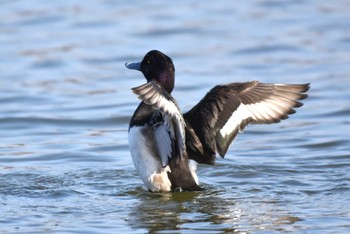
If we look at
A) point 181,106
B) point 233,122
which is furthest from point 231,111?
point 181,106

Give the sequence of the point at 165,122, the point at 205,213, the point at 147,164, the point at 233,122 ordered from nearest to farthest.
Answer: the point at 205,213
the point at 165,122
the point at 147,164
the point at 233,122

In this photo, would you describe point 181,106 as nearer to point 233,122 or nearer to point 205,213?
point 233,122

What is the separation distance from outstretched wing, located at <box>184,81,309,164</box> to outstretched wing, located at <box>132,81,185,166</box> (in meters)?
0.18

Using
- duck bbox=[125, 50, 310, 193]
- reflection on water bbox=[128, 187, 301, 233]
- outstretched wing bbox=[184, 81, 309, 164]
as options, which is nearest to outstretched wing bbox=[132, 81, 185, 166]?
duck bbox=[125, 50, 310, 193]

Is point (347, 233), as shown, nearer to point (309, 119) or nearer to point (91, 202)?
point (91, 202)

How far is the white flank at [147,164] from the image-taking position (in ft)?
25.5

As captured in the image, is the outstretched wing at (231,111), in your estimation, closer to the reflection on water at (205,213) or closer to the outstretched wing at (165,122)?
the outstretched wing at (165,122)

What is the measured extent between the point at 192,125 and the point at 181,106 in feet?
12.3

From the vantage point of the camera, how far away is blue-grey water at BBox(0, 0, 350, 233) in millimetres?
7336

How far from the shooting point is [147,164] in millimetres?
7832

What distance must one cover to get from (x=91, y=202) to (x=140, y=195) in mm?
522

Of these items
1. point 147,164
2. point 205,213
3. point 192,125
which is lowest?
point 205,213

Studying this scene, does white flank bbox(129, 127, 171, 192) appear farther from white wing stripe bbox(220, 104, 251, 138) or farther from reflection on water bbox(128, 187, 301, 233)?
white wing stripe bbox(220, 104, 251, 138)

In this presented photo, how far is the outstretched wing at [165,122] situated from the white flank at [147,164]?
88mm
